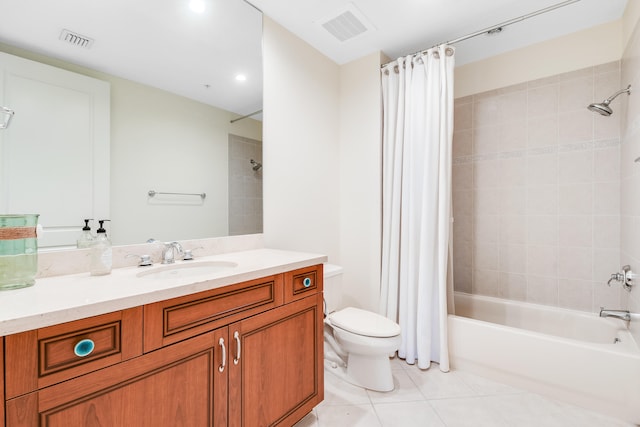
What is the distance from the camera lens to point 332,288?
2078 millimetres

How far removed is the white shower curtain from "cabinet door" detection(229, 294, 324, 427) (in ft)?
2.97

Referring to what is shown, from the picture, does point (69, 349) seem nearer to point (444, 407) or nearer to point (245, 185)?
point (245, 185)

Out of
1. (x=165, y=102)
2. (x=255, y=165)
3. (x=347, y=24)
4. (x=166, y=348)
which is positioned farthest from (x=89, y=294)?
(x=347, y=24)

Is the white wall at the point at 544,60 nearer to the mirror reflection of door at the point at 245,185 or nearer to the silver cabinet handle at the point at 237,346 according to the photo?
the mirror reflection of door at the point at 245,185

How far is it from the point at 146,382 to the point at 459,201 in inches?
103

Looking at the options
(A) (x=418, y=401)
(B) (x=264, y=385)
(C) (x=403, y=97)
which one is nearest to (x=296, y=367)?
(B) (x=264, y=385)

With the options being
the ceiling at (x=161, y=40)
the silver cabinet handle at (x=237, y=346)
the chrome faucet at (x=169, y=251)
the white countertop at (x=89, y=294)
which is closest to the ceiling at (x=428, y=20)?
the ceiling at (x=161, y=40)

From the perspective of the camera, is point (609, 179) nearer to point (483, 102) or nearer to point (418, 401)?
point (483, 102)

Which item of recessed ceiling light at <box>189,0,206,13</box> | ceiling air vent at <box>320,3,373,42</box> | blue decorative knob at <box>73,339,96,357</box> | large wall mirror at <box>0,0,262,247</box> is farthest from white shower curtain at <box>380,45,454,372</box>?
blue decorative knob at <box>73,339,96,357</box>

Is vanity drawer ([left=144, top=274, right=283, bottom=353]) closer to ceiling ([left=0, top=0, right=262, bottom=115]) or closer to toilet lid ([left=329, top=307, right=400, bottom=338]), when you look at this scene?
toilet lid ([left=329, top=307, right=400, bottom=338])

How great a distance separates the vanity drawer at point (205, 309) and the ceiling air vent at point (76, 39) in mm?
1146

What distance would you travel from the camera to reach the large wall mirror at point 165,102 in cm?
119

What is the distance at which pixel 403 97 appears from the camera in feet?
7.35

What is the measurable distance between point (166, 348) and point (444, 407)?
153 cm
